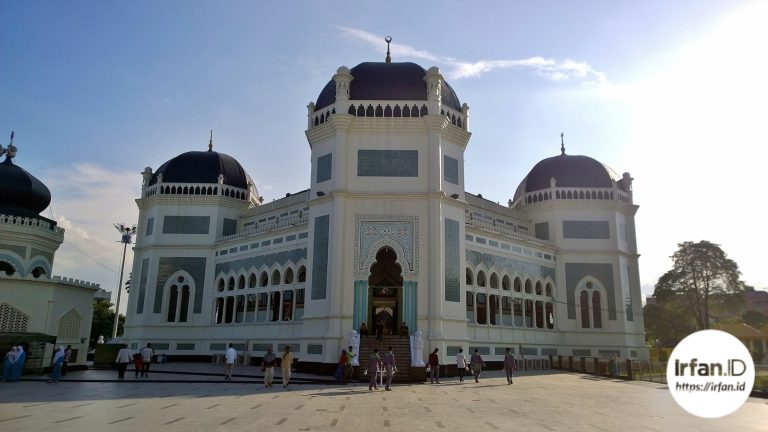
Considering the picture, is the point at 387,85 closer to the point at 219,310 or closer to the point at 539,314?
the point at 539,314

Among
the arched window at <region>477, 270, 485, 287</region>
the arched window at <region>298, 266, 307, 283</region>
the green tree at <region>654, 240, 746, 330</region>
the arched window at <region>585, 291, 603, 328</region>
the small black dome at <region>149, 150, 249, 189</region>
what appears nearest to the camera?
the arched window at <region>298, 266, 307, 283</region>

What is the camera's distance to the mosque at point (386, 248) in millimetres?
25047

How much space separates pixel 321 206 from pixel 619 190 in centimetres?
2166

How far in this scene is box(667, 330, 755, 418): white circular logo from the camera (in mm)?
12242

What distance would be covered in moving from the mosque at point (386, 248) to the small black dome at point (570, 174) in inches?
4.9

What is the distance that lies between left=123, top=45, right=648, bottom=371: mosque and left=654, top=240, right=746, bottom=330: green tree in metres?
9.26

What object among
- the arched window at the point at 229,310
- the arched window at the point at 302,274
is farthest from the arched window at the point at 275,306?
the arched window at the point at 229,310

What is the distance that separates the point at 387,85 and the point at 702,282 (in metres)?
30.7

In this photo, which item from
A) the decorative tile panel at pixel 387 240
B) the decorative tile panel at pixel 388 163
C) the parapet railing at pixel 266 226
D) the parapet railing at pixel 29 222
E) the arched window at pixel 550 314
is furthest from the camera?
the arched window at pixel 550 314

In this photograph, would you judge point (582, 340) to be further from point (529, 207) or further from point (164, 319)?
point (164, 319)

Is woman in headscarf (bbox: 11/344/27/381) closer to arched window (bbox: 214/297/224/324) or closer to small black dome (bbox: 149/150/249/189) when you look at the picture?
arched window (bbox: 214/297/224/324)

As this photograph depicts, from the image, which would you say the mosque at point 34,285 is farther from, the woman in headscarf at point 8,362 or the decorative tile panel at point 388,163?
the decorative tile panel at point 388,163

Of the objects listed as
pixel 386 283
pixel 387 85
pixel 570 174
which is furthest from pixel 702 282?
pixel 387 85

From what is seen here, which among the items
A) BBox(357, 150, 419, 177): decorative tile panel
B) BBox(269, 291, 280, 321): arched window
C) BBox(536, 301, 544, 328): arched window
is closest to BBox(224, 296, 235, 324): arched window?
BBox(269, 291, 280, 321): arched window
